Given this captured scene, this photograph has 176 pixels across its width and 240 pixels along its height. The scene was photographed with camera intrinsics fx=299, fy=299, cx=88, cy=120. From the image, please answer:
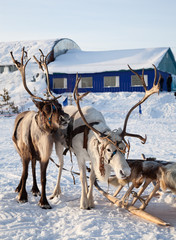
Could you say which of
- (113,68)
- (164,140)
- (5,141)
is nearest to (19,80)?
(113,68)

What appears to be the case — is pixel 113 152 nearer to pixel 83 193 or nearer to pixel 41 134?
pixel 83 193

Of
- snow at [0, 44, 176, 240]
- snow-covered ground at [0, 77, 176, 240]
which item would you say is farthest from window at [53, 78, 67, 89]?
snow-covered ground at [0, 77, 176, 240]

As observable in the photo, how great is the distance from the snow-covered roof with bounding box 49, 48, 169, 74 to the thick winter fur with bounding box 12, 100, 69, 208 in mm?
19964

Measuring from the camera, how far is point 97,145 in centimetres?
438

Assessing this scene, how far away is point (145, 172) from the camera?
4.28m

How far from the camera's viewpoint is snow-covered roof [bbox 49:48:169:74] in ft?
82.9

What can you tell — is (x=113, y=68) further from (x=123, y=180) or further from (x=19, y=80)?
(x=123, y=180)

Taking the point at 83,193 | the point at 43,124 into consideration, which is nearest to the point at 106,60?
the point at 43,124

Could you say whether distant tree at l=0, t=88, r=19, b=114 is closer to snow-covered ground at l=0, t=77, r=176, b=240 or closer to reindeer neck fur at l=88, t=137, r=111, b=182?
snow-covered ground at l=0, t=77, r=176, b=240

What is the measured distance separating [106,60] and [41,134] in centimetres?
2342

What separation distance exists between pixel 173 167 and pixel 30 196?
263 cm

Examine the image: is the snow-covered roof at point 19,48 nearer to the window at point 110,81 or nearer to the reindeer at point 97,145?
the window at point 110,81

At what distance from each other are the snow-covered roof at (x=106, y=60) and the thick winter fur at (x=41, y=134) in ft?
65.5

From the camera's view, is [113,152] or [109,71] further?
[109,71]
